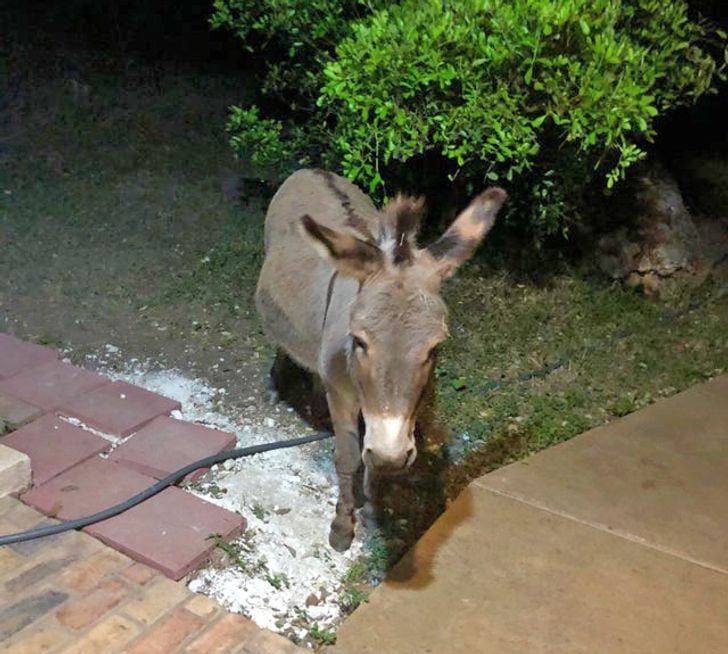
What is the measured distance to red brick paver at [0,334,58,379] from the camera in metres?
4.05

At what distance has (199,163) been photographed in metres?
7.67

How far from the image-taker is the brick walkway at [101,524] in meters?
2.46

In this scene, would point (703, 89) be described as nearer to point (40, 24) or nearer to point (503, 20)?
point (503, 20)

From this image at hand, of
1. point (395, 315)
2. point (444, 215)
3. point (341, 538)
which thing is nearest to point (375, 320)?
point (395, 315)

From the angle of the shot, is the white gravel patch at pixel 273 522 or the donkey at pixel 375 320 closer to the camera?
the donkey at pixel 375 320

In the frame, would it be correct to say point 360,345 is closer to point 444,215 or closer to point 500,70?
point 500,70

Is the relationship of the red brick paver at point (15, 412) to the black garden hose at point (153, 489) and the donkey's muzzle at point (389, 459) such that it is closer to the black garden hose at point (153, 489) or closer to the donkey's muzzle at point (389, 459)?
the black garden hose at point (153, 489)

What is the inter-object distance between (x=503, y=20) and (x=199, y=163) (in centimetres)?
492

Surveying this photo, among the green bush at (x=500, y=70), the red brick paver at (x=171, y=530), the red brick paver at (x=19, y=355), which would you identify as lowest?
the red brick paver at (x=171, y=530)

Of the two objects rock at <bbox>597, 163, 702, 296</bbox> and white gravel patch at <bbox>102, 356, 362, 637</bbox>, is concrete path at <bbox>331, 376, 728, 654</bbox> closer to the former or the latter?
white gravel patch at <bbox>102, 356, 362, 637</bbox>

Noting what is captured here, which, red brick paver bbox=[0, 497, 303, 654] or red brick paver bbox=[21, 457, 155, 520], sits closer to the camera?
red brick paver bbox=[0, 497, 303, 654]

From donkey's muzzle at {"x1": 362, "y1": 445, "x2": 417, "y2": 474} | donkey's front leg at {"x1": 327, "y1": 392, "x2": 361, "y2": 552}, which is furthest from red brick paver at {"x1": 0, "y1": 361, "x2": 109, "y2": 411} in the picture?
donkey's muzzle at {"x1": 362, "y1": 445, "x2": 417, "y2": 474}

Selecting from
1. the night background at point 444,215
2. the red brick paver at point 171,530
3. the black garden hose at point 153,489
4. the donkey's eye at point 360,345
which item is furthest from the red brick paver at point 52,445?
the donkey's eye at point 360,345

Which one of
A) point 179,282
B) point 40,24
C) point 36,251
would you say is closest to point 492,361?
point 179,282
